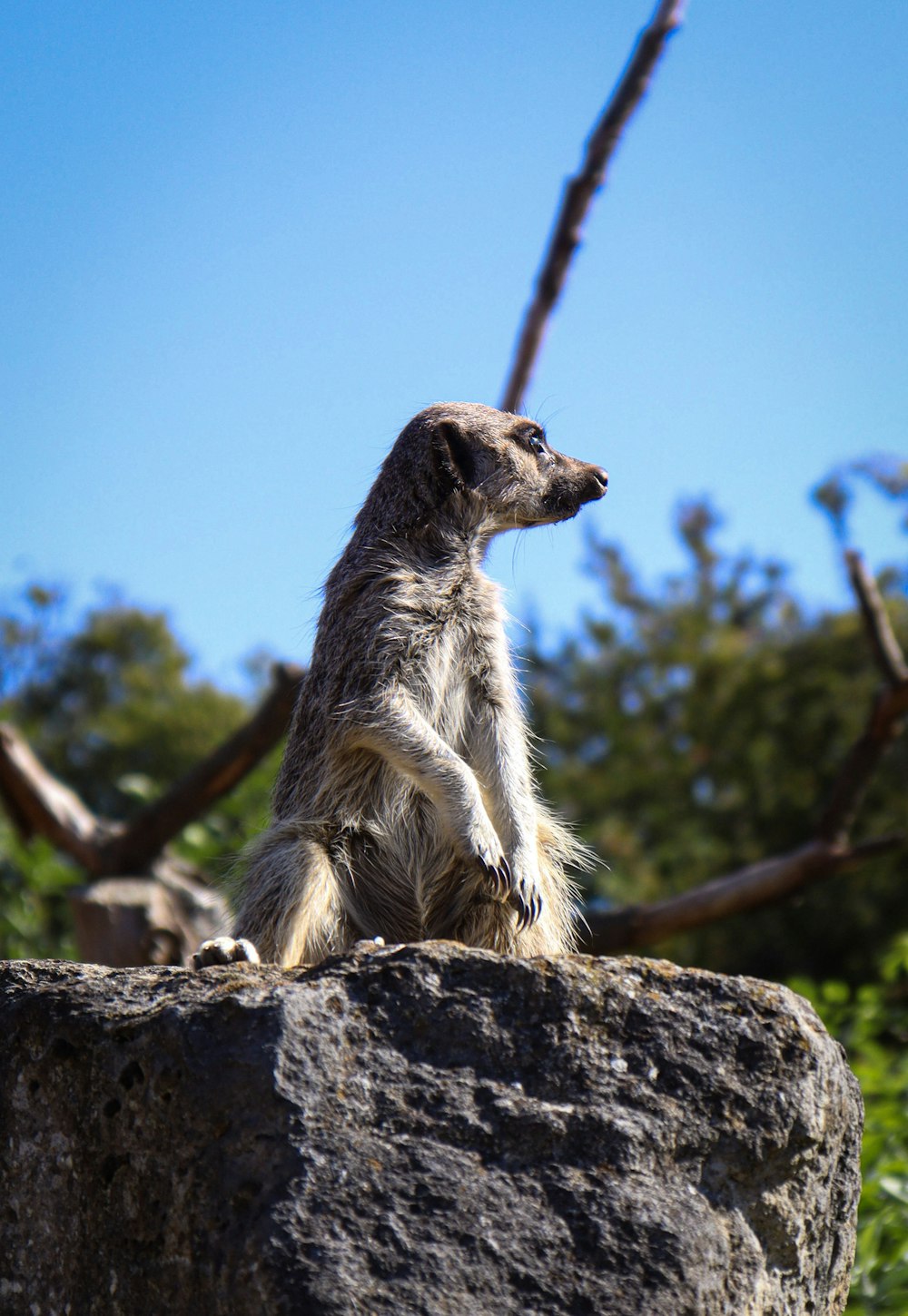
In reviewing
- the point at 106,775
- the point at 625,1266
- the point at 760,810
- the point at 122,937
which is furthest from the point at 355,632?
the point at 106,775

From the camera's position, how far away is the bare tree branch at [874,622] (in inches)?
→ 349

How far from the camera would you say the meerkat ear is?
194 inches

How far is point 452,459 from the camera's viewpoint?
16.3 ft

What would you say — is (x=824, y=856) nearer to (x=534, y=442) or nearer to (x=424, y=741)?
(x=534, y=442)

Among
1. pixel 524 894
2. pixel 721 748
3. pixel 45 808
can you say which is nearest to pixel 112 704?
pixel 721 748

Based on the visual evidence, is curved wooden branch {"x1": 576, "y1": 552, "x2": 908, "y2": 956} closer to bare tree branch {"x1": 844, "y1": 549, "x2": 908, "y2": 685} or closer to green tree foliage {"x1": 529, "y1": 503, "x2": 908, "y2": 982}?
bare tree branch {"x1": 844, "y1": 549, "x2": 908, "y2": 685}

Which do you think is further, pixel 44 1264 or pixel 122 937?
pixel 122 937

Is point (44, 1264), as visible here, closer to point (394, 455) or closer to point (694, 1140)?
point (694, 1140)

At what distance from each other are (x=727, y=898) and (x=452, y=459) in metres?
5.32

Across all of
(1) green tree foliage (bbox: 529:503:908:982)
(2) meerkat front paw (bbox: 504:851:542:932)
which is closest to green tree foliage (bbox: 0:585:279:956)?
(1) green tree foliage (bbox: 529:503:908:982)

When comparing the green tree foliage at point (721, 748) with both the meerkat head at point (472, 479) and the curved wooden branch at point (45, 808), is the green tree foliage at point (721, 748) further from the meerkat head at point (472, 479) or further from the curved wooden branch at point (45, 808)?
the meerkat head at point (472, 479)

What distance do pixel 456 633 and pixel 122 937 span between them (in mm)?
5355

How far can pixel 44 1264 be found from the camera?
117 inches

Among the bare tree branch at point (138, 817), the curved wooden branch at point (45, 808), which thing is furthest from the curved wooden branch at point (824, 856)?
the curved wooden branch at point (45, 808)
